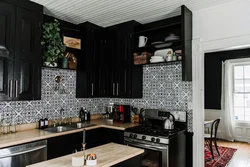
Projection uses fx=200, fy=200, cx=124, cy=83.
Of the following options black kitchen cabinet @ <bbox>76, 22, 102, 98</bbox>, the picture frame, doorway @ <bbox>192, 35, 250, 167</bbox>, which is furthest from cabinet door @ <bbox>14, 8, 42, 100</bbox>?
doorway @ <bbox>192, 35, 250, 167</bbox>

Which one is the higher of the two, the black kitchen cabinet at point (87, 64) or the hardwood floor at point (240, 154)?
the black kitchen cabinet at point (87, 64)

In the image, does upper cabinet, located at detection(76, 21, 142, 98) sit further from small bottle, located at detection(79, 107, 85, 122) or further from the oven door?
the oven door

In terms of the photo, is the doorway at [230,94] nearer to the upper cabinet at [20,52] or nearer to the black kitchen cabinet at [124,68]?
the black kitchen cabinet at [124,68]

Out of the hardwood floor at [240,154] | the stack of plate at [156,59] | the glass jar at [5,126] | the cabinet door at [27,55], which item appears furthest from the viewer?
the hardwood floor at [240,154]

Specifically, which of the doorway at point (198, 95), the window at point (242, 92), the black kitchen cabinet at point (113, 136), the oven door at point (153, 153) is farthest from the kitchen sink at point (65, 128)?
the window at point (242, 92)

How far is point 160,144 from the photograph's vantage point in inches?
105

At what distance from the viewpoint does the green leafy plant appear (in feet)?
9.45

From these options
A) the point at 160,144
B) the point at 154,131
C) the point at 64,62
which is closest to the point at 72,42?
the point at 64,62

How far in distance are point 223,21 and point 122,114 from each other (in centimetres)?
218

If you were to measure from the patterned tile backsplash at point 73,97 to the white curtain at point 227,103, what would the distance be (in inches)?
150

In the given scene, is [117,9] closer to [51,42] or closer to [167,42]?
[167,42]

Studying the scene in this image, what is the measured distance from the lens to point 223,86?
6.34 metres

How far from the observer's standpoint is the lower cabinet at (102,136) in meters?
3.12

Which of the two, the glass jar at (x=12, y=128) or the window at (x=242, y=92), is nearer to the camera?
the glass jar at (x=12, y=128)
